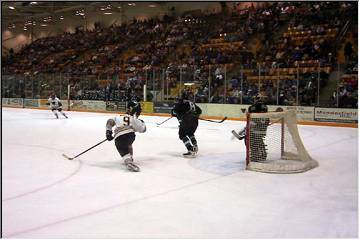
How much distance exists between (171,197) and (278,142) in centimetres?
312

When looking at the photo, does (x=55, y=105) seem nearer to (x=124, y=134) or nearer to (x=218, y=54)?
(x=218, y=54)

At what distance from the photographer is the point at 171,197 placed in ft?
13.8

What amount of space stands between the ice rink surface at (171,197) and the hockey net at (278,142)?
0.17 meters

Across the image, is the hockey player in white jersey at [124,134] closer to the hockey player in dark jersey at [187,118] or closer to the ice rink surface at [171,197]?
the ice rink surface at [171,197]

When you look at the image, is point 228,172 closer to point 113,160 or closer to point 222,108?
point 113,160

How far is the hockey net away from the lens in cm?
559

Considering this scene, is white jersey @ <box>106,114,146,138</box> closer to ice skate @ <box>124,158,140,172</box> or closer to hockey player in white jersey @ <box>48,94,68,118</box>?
ice skate @ <box>124,158,140,172</box>

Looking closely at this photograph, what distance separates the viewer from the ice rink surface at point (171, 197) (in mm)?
3268

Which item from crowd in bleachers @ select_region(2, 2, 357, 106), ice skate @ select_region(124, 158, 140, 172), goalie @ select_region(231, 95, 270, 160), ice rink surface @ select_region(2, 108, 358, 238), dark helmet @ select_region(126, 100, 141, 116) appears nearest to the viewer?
ice rink surface @ select_region(2, 108, 358, 238)

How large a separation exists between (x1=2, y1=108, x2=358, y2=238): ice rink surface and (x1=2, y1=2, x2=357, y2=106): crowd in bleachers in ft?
23.5

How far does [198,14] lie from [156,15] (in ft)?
10.9

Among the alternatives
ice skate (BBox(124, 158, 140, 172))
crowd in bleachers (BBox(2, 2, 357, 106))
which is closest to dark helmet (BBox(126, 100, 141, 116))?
ice skate (BBox(124, 158, 140, 172))

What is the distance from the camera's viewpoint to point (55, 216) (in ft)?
11.6

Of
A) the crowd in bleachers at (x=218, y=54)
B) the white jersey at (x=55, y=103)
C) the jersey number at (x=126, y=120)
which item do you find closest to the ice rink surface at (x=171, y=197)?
the jersey number at (x=126, y=120)
